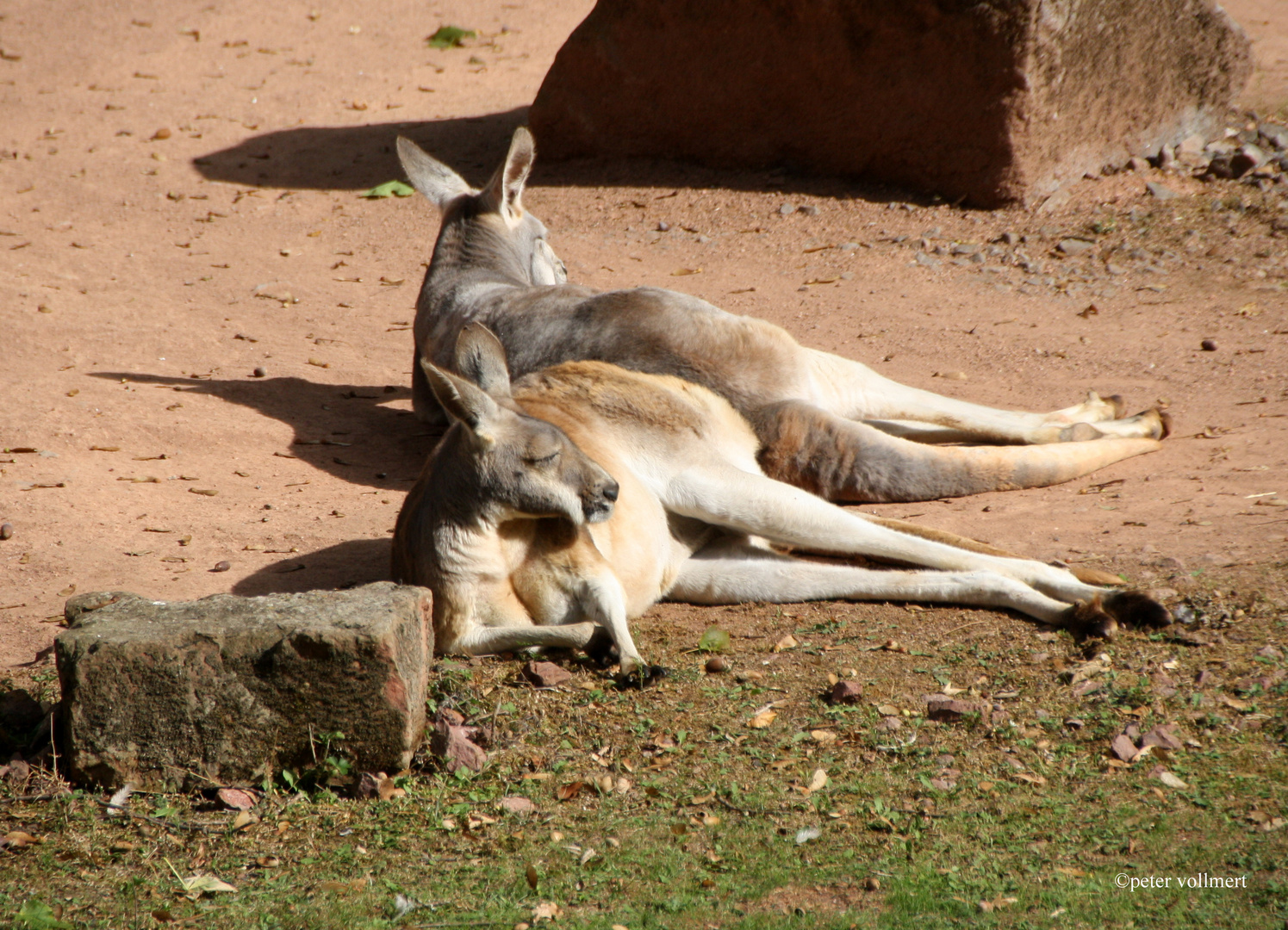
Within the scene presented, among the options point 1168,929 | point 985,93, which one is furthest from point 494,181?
point 1168,929

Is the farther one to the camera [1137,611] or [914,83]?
[914,83]

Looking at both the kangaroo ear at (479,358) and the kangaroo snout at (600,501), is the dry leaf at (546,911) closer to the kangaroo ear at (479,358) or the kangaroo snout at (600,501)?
the kangaroo snout at (600,501)

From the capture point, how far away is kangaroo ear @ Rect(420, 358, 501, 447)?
364cm

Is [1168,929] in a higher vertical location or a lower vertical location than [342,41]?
lower

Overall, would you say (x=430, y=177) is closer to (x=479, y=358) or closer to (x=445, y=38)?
(x=479, y=358)

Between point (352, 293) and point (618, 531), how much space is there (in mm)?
4894

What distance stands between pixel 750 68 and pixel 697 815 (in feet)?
23.2

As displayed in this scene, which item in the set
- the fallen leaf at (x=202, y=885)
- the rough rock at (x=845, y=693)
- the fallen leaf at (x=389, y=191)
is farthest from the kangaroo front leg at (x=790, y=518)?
the fallen leaf at (x=389, y=191)

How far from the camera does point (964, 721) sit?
Result: 11.0 ft

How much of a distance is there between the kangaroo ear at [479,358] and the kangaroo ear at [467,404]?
19cm

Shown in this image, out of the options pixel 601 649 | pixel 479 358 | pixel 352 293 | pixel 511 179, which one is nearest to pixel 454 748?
pixel 601 649

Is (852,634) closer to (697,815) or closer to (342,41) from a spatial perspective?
(697,815)

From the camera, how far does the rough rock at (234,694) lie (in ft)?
10.0

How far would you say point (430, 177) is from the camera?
7.24m
